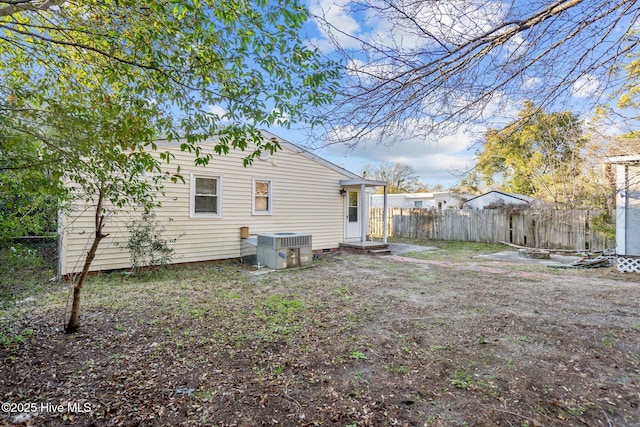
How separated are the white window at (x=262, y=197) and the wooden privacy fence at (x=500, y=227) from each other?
8.31m

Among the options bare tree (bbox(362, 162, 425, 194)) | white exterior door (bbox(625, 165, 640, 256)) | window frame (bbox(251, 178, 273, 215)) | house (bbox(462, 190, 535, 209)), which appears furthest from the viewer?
bare tree (bbox(362, 162, 425, 194))

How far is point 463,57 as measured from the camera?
9.26 feet

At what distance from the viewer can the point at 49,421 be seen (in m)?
2.11

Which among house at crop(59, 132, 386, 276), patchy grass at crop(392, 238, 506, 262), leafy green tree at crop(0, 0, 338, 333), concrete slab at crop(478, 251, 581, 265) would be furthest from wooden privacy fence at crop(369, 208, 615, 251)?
leafy green tree at crop(0, 0, 338, 333)

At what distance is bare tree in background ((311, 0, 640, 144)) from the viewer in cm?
271

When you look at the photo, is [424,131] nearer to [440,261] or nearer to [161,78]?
[161,78]

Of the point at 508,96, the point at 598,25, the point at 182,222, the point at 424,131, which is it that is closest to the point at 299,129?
the point at 424,131

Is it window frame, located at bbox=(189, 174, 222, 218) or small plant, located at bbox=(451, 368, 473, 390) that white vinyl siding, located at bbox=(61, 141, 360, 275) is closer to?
window frame, located at bbox=(189, 174, 222, 218)

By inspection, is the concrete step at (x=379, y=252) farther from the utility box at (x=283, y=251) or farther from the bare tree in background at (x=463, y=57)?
the bare tree in background at (x=463, y=57)

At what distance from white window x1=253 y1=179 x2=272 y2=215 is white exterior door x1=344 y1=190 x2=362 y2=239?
3226 millimetres

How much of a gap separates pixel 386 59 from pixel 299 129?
1.00 m

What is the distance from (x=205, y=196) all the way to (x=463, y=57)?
6981mm

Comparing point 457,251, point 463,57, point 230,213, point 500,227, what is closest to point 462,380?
point 463,57

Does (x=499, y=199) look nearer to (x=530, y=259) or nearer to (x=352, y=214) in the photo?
(x=530, y=259)
